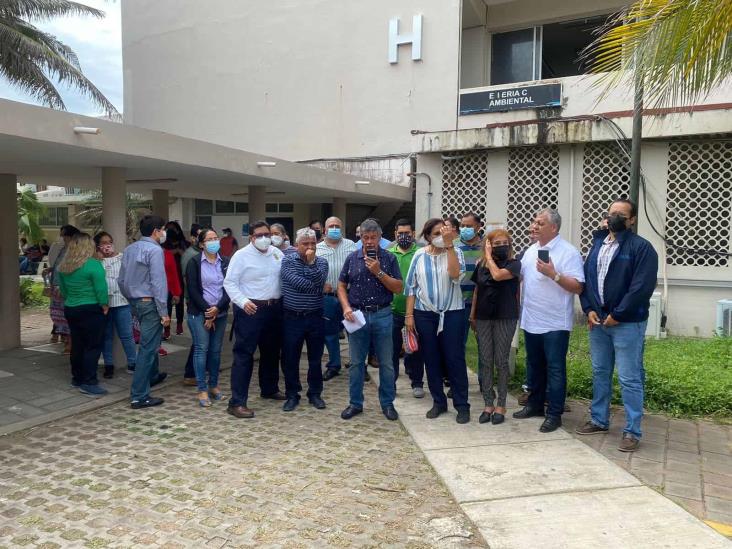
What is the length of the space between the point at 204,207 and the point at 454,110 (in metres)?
9.80

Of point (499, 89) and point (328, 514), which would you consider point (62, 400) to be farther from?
point (499, 89)

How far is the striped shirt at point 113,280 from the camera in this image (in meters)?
6.48

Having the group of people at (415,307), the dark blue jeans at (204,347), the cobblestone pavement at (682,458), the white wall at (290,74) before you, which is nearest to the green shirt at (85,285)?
the group of people at (415,307)

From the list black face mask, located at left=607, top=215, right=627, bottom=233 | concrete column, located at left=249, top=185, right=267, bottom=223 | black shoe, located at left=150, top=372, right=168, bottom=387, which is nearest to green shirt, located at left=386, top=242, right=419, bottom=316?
black face mask, located at left=607, top=215, right=627, bottom=233

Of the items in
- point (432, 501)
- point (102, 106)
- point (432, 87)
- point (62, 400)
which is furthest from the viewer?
point (102, 106)

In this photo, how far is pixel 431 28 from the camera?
14008 millimetres

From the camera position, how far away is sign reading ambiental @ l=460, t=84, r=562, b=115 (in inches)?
468

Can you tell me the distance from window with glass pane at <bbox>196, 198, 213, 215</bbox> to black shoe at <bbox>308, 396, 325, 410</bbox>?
15.0 metres

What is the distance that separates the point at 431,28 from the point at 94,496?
42.4ft

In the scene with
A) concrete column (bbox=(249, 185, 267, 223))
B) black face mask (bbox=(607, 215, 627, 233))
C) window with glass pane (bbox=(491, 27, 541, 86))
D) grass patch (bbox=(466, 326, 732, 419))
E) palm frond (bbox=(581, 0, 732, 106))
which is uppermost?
window with glass pane (bbox=(491, 27, 541, 86))

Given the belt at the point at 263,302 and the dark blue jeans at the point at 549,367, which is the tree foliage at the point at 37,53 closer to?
the belt at the point at 263,302

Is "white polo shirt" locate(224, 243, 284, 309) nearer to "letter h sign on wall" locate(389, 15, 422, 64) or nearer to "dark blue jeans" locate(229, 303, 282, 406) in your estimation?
"dark blue jeans" locate(229, 303, 282, 406)

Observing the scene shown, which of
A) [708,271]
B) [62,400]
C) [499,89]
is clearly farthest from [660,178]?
[62,400]

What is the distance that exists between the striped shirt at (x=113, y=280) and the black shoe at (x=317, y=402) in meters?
2.47
